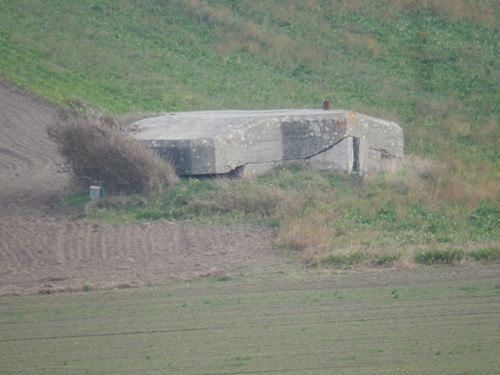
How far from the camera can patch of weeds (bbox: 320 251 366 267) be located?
42.0 ft

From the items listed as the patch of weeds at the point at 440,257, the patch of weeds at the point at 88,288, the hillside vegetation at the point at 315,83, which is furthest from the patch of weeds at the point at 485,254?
the patch of weeds at the point at 88,288

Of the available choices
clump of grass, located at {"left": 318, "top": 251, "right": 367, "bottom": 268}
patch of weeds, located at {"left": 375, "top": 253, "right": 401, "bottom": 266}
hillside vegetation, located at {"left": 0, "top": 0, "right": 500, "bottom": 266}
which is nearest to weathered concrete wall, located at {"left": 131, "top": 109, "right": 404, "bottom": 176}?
hillside vegetation, located at {"left": 0, "top": 0, "right": 500, "bottom": 266}

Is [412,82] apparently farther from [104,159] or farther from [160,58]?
[104,159]

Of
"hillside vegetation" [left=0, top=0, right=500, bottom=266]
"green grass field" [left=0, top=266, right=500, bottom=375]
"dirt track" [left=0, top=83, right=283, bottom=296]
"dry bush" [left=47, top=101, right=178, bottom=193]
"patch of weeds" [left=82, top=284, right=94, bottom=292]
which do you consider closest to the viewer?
"green grass field" [left=0, top=266, right=500, bottom=375]

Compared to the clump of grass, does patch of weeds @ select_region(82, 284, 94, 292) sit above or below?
below

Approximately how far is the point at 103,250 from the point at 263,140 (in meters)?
5.56

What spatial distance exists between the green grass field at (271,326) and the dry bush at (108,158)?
5.42 m

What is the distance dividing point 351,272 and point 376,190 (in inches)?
199

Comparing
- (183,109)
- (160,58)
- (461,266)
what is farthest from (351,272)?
(160,58)

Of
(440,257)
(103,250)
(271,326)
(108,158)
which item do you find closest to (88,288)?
(103,250)

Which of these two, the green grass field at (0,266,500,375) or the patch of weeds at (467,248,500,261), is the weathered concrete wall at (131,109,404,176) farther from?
the patch of weeds at (467,248,500,261)

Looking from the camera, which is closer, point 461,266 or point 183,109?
point 461,266

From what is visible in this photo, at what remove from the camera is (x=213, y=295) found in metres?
11.3

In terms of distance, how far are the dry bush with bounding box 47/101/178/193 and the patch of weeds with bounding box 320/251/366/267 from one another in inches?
211
